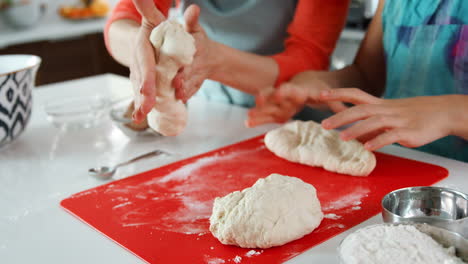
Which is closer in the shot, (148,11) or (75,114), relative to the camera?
(148,11)

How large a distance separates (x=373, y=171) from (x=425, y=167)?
11 cm

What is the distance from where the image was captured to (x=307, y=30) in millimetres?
1574

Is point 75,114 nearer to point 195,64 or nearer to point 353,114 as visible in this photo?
point 195,64

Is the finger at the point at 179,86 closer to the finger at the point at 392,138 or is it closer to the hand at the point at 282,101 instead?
the hand at the point at 282,101

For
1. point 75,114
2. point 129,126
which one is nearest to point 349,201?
point 129,126

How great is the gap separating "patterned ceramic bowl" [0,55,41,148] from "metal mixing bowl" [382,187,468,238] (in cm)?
95

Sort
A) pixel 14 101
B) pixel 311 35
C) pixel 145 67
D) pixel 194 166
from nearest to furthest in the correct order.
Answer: pixel 145 67 → pixel 194 166 → pixel 14 101 → pixel 311 35

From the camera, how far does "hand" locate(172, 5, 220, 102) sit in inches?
43.6

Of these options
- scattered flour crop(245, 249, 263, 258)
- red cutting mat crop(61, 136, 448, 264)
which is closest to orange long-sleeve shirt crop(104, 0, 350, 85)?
red cutting mat crop(61, 136, 448, 264)

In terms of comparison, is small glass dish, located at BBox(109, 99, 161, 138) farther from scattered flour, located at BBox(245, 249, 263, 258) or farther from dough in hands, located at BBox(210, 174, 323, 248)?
scattered flour, located at BBox(245, 249, 263, 258)

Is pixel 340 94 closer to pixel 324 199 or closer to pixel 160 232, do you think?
pixel 324 199

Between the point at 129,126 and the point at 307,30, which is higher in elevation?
the point at 307,30

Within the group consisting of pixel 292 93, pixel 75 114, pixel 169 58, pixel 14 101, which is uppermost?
pixel 169 58

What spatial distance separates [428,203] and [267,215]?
0.29 meters
